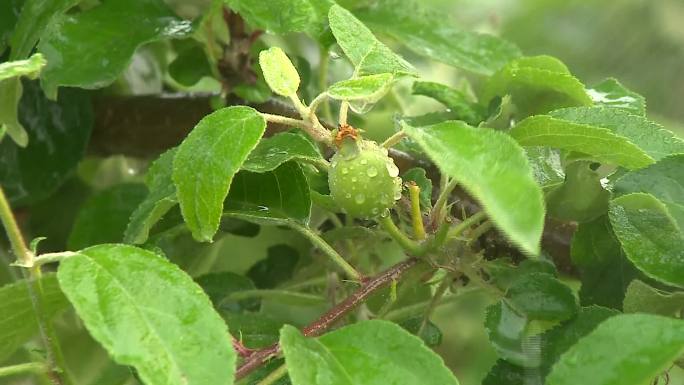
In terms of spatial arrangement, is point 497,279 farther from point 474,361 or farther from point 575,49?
→ point 575,49

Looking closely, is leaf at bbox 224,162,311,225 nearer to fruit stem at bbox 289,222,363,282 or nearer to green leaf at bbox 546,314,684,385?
fruit stem at bbox 289,222,363,282

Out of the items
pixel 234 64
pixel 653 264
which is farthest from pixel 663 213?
pixel 234 64

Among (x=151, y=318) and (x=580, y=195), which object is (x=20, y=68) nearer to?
(x=151, y=318)

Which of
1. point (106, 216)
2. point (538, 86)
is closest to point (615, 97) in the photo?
point (538, 86)

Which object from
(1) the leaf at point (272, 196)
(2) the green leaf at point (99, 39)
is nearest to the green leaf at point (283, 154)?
(1) the leaf at point (272, 196)

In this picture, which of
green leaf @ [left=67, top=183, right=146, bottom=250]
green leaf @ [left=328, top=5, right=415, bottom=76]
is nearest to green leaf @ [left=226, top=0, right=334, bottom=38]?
green leaf @ [left=328, top=5, right=415, bottom=76]

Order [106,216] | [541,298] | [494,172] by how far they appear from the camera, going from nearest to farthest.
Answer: [494,172] < [541,298] < [106,216]

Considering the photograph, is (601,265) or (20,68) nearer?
(20,68)
